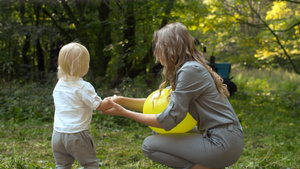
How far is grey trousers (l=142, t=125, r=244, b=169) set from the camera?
2.16 m

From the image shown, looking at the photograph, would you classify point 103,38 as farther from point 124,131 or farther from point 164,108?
point 164,108

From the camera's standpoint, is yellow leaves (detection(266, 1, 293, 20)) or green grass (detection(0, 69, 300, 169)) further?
yellow leaves (detection(266, 1, 293, 20))

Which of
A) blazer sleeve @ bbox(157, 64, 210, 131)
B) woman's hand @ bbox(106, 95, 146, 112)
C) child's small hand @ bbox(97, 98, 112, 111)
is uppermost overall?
blazer sleeve @ bbox(157, 64, 210, 131)

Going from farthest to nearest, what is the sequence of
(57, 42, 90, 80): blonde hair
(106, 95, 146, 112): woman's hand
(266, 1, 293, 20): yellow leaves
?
(266, 1, 293, 20): yellow leaves < (106, 95, 146, 112): woman's hand < (57, 42, 90, 80): blonde hair

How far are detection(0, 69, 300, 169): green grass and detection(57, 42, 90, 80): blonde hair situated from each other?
4.30 feet

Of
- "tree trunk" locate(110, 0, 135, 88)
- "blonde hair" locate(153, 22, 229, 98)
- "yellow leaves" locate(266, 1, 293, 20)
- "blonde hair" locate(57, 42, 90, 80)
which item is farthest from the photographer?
"yellow leaves" locate(266, 1, 293, 20)

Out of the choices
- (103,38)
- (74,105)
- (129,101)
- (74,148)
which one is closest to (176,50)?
(129,101)

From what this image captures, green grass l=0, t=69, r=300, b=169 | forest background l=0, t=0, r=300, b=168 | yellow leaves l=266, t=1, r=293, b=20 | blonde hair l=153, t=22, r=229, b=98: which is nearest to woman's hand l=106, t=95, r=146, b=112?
blonde hair l=153, t=22, r=229, b=98

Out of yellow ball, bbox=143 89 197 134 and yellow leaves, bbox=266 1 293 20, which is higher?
yellow leaves, bbox=266 1 293 20

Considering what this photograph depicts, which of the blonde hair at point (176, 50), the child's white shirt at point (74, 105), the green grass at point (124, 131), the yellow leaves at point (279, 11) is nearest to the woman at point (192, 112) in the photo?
the blonde hair at point (176, 50)

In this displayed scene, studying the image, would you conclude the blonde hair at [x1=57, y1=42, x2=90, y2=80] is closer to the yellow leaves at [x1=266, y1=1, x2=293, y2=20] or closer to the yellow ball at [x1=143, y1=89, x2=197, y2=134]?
the yellow ball at [x1=143, y1=89, x2=197, y2=134]

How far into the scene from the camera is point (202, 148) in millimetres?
2186

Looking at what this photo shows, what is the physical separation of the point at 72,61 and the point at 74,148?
734mm

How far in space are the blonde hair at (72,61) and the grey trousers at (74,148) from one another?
1.67 feet
